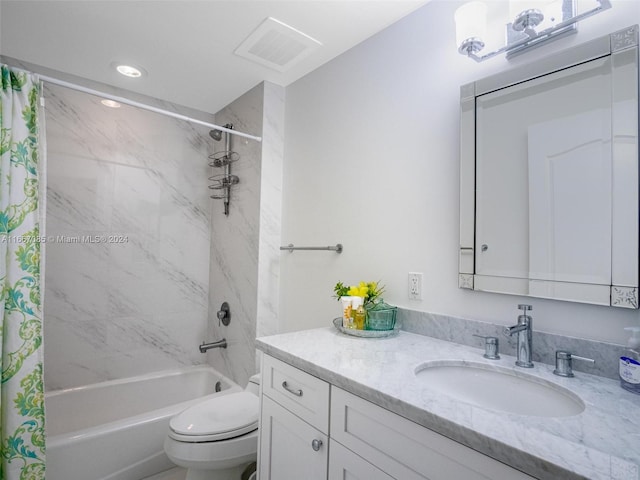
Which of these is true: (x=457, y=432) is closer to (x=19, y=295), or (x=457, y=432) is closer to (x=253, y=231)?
(x=19, y=295)

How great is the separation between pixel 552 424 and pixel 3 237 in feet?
6.15

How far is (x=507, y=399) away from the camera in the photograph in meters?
1.02

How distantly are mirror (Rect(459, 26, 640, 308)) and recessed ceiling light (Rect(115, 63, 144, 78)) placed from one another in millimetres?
1956

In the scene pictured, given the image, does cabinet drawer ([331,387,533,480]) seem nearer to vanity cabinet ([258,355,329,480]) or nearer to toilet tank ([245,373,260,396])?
vanity cabinet ([258,355,329,480])

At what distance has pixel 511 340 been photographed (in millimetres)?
1153

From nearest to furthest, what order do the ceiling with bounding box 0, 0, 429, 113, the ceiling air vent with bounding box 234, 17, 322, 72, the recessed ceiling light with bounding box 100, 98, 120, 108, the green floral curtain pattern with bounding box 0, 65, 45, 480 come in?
the green floral curtain pattern with bounding box 0, 65, 45, 480
the ceiling with bounding box 0, 0, 429, 113
the ceiling air vent with bounding box 234, 17, 322, 72
the recessed ceiling light with bounding box 100, 98, 120, 108

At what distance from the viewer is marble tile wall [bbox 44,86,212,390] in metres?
2.19

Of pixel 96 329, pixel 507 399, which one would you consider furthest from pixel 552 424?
pixel 96 329

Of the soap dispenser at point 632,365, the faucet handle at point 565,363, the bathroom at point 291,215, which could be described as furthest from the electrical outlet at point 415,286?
the soap dispenser at point 632,365

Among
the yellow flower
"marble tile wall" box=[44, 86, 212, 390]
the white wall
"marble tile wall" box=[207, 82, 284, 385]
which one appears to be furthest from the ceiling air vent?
the yellow flower

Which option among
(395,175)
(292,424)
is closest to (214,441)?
(292,424)

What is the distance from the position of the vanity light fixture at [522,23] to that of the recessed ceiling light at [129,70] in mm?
1889

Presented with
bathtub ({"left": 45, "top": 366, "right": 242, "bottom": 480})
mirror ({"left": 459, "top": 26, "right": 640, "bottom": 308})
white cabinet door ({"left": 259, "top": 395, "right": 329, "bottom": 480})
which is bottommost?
bathtub ({"left": 45, "top": 366, "right": 242, "bottom": 480})

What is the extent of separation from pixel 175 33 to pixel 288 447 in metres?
1.97
